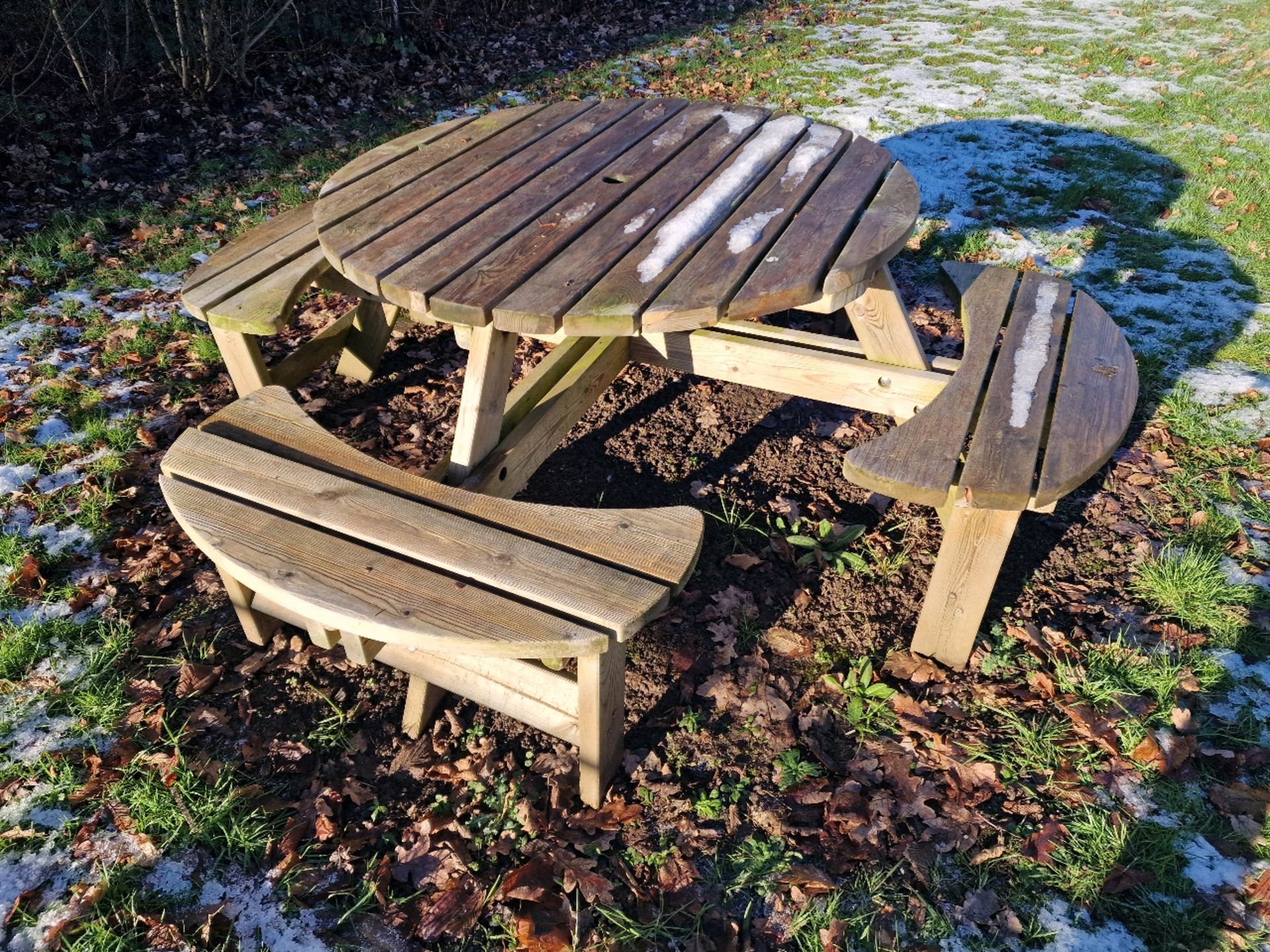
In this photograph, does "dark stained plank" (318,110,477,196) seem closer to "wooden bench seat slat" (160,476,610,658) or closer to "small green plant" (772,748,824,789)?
"wooden bench seat slat" (160,476,610,658)

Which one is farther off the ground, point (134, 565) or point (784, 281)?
point (784, 281)

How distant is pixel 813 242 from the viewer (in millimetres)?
2133

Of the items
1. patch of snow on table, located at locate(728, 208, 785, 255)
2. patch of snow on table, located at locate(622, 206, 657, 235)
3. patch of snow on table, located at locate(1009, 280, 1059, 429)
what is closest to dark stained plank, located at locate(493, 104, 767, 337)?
patch of snow on table, located at locate(622, 206, 657, 235)

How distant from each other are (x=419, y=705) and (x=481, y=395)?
855 mm

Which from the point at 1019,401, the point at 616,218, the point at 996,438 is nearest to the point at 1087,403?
the point at 1019,401

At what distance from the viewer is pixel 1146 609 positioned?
8.18 feet

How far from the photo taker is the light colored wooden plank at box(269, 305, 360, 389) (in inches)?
121

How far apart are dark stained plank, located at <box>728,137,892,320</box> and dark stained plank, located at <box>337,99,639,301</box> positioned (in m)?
0.83

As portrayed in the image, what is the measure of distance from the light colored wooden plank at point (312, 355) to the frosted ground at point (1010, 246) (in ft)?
2.28

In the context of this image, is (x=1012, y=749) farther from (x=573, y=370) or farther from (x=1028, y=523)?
(x=573, y=370)

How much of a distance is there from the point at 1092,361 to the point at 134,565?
3064 millimetres

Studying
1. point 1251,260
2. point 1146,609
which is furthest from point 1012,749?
point 1251,260

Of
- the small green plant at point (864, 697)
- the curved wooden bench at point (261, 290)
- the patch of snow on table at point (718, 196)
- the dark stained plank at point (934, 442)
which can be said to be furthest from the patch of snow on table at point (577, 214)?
the small green plant at point (864, 697)

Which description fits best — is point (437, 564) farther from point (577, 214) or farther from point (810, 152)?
point (810, 152)
